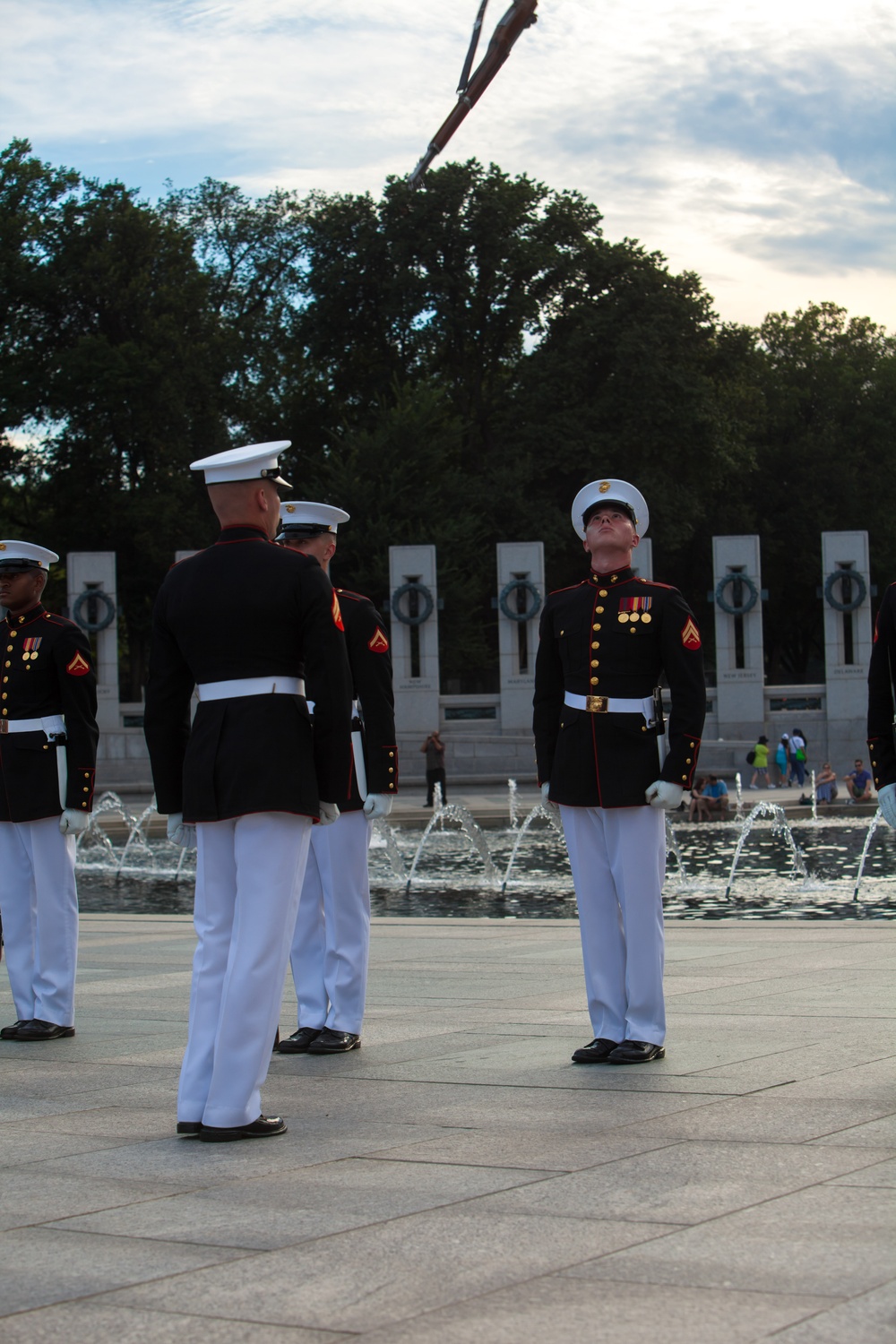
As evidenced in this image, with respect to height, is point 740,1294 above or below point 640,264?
below

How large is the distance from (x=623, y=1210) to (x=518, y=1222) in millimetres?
281

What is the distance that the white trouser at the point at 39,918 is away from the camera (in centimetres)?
746

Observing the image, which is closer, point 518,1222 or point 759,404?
point 518,1222

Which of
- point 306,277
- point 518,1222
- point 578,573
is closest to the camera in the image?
point 518,1222

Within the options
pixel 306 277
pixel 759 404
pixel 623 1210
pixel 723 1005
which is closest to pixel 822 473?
pixel 759 404

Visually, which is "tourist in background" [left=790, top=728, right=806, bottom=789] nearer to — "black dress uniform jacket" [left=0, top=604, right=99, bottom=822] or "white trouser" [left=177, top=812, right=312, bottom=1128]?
"black dress uniform jacket" [left=0, top=604, right=99, bottom=822]

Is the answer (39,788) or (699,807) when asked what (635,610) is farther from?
(699,807)

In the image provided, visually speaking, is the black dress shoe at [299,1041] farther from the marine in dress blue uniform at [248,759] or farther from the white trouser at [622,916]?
the marine in dress blue uniform at [248,759]

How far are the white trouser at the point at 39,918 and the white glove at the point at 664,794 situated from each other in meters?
2.75

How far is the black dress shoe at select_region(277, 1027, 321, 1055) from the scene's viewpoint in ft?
22.7

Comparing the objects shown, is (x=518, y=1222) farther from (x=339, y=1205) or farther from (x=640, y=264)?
(x=640, y=264)

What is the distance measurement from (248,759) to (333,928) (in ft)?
6.27

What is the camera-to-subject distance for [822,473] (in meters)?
60.8

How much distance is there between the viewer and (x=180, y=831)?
18.9 ft
